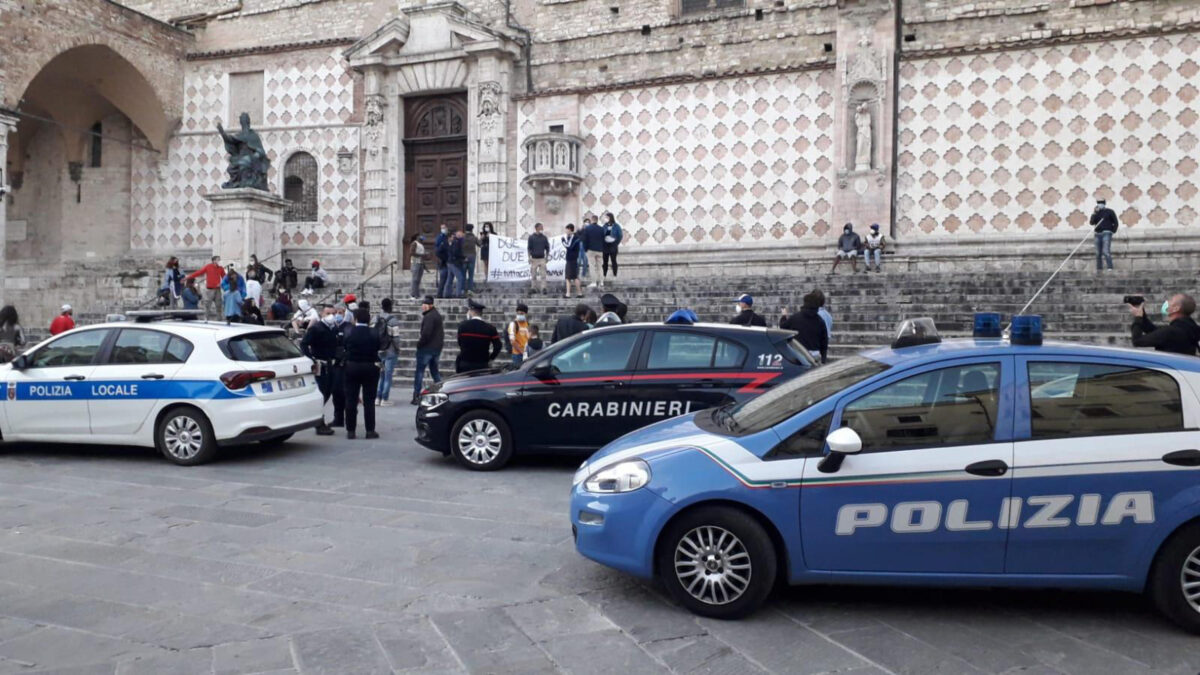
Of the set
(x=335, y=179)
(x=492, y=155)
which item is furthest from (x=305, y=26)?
(x=492, y=155)

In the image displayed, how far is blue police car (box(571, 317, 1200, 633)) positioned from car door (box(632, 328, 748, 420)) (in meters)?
3.44

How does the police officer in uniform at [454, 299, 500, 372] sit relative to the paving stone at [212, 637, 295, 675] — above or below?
above

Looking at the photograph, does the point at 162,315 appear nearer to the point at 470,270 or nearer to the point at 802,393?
the point at 802,393

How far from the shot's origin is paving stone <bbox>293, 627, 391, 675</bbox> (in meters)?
4.02

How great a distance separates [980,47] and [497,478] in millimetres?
17517

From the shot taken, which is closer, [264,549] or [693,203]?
[264,549]

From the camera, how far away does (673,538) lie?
15.3 ft

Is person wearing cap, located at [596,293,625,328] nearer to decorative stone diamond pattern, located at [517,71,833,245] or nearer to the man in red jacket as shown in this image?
the man in red jacket

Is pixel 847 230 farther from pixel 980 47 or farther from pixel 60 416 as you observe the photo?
pixel 60 416

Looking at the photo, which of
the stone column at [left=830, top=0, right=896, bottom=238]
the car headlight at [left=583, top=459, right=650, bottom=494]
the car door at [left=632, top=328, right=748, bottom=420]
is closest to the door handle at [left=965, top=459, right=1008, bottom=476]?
the car headlight at [left=583, top=459, right=650, bottom=494]

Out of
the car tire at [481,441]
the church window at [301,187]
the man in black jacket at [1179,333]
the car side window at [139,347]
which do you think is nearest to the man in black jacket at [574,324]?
the car tire at [481,441]

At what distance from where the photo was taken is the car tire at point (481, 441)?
8.59m

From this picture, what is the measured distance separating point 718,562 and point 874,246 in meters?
16.8

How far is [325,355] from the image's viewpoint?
36.5 feet
